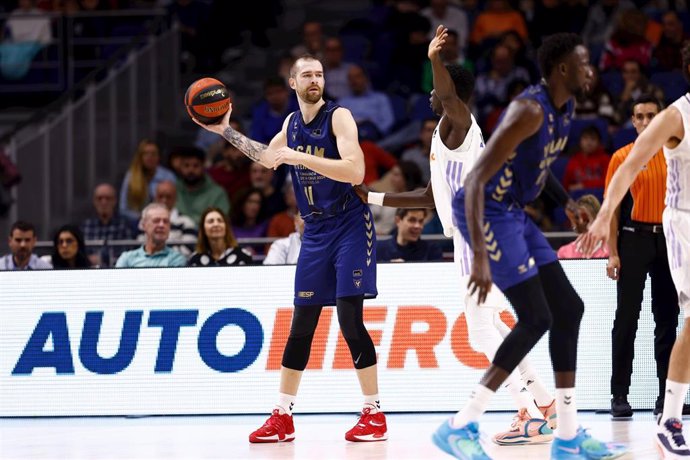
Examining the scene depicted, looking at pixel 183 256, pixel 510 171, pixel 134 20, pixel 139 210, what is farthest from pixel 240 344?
pixel 134 20

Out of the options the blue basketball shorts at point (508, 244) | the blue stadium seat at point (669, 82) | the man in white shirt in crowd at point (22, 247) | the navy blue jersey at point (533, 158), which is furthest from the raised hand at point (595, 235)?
the blue stadium seat at point (669, 82)

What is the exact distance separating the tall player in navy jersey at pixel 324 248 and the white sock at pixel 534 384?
1.02 meters

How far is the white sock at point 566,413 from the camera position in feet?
19.2

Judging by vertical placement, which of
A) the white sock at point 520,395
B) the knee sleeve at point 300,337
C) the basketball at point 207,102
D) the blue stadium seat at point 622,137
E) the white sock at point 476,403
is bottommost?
the white sock at point 520,395

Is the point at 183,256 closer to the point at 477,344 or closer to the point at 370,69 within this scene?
the point at 477,344

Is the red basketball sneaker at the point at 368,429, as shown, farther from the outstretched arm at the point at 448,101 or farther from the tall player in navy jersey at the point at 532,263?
the outstretched arm at the point at 448,101

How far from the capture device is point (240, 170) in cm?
1382

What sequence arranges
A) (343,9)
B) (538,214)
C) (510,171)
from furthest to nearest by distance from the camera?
(343,9) → (538,214) → (510,171)

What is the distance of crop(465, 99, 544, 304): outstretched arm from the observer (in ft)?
18.1

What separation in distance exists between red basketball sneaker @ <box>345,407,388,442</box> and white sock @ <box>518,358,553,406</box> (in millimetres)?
999

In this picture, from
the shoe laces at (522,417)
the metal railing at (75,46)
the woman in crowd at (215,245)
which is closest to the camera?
the shoe laces at (522,417)

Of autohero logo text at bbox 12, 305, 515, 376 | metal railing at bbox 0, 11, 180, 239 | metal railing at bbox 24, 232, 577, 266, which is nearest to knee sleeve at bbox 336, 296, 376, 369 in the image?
autohero logo text at bbox 12, 305, 515, 376

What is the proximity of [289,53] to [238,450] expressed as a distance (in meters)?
9.37

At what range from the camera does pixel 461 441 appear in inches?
226
